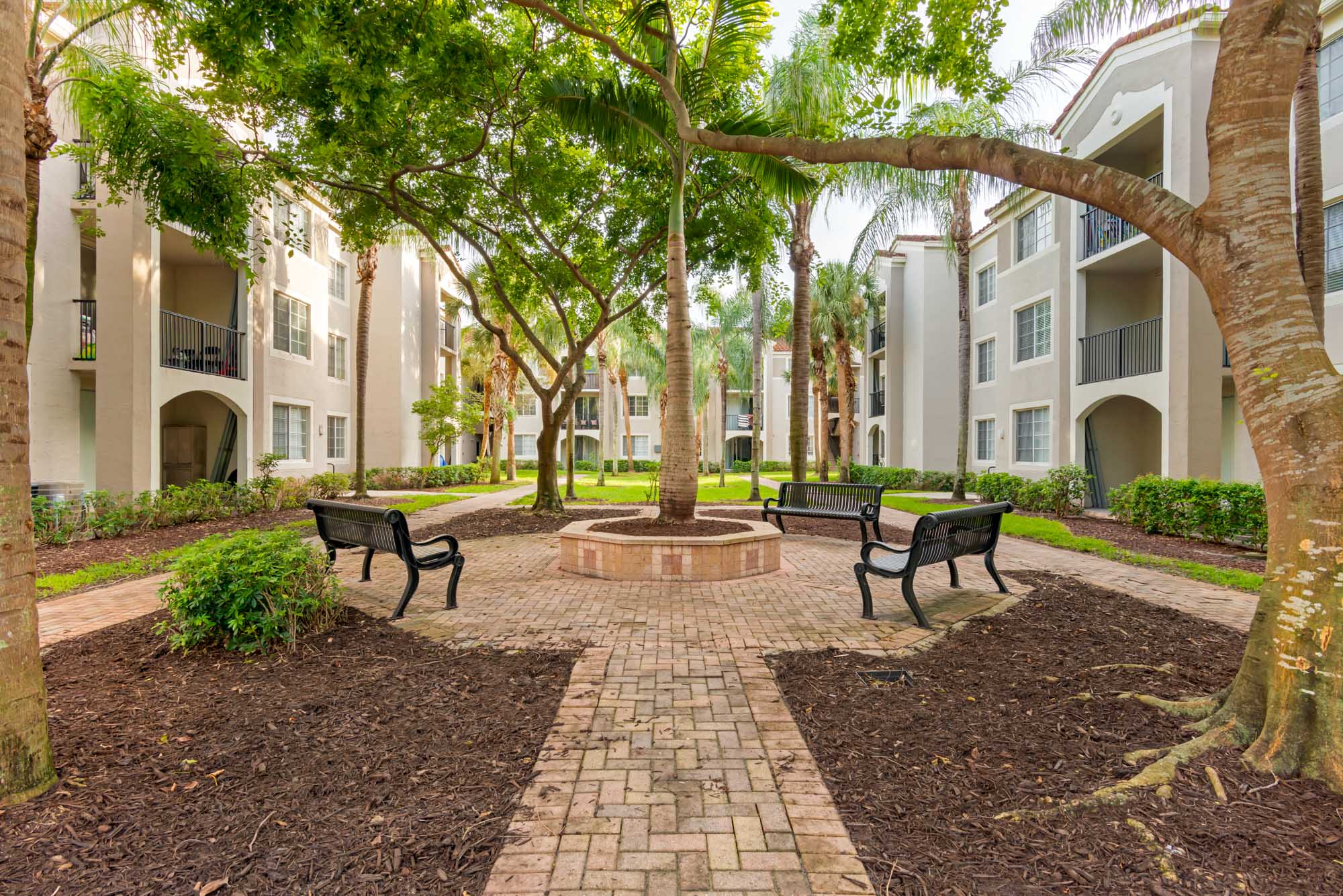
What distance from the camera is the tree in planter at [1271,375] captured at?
104 inches

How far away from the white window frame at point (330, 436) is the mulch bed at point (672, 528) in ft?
50.8

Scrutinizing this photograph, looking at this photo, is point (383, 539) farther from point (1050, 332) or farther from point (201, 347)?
point (1050, 332)

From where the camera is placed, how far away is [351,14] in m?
5.29

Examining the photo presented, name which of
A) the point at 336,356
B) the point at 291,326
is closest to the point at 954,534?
the point at 291,326

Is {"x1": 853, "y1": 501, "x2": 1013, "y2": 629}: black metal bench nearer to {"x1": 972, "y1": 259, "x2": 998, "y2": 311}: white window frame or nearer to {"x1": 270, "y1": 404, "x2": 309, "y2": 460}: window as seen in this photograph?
{"x1": 972, "y1": 259, "x2": 998, "y2": 311}: white window frame

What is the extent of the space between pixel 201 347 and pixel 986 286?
77.3 feet

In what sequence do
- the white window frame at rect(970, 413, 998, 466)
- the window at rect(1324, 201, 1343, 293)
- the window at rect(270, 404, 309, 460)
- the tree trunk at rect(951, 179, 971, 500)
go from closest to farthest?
the window at rect(1324, 201, 1343, 293) → the tree trunk at rect(951, 179, 971, 500) → the window at rect(270, 404, 309, 460) → the white window frame at rect(970, 413, 998, 466)

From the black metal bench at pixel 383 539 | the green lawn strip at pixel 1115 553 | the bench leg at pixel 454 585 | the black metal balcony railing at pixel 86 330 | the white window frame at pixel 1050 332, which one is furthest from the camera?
the white window frame at pixel 1050 332

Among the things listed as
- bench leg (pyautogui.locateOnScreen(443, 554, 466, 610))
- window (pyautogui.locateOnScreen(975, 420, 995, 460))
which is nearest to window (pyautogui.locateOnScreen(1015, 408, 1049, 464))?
window (pyautogui.locateOnScreen(975, 420, 995, 460))

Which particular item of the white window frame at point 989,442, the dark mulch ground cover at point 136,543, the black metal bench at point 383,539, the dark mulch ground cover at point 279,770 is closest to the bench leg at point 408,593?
the black metal bench at point 383,539

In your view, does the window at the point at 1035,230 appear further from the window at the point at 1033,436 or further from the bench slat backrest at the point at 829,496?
the bench slat backrest at the point at 829,496

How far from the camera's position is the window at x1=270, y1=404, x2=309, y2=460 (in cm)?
1753

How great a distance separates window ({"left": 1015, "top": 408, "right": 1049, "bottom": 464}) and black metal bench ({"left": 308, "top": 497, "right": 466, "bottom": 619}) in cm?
1713

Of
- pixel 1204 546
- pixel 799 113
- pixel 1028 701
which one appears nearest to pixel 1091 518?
pixel 1204 546
